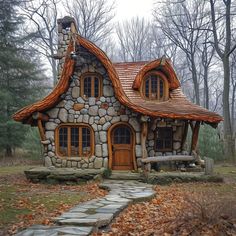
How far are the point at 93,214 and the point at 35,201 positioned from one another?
2503mm

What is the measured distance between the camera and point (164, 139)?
15.8 metres

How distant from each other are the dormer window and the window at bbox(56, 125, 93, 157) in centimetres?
334

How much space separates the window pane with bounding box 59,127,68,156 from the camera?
49.1ft

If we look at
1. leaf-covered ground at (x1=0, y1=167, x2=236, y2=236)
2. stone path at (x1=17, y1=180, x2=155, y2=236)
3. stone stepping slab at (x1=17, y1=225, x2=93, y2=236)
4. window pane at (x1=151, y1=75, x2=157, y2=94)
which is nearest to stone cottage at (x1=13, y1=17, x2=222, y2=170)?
window pane at (x1=151, y1=75, x2=157, y2=94)

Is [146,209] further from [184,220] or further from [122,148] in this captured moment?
[122,148]

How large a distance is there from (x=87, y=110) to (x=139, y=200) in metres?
6.06

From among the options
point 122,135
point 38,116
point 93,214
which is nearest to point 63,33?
point 38,116

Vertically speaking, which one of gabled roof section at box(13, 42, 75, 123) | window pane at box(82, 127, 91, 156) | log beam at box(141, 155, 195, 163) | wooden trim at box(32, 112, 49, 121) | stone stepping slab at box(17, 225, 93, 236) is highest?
gabled roof section at box(13, 42, 75, 123)

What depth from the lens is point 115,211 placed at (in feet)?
25.8

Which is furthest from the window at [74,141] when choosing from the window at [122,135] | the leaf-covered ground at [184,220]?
the leaf-covered ground at [184,220]

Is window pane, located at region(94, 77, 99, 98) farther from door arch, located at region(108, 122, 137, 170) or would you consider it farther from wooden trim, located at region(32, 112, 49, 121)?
wooden trim, located at region(32, 112, 49, 121)

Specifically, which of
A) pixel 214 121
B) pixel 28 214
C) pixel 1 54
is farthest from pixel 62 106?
pixel 1 54

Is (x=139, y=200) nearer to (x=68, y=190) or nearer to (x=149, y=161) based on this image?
(x=68, y=190)

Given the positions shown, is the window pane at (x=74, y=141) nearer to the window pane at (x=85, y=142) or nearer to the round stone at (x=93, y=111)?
the window pane at (x=85, y=142)
